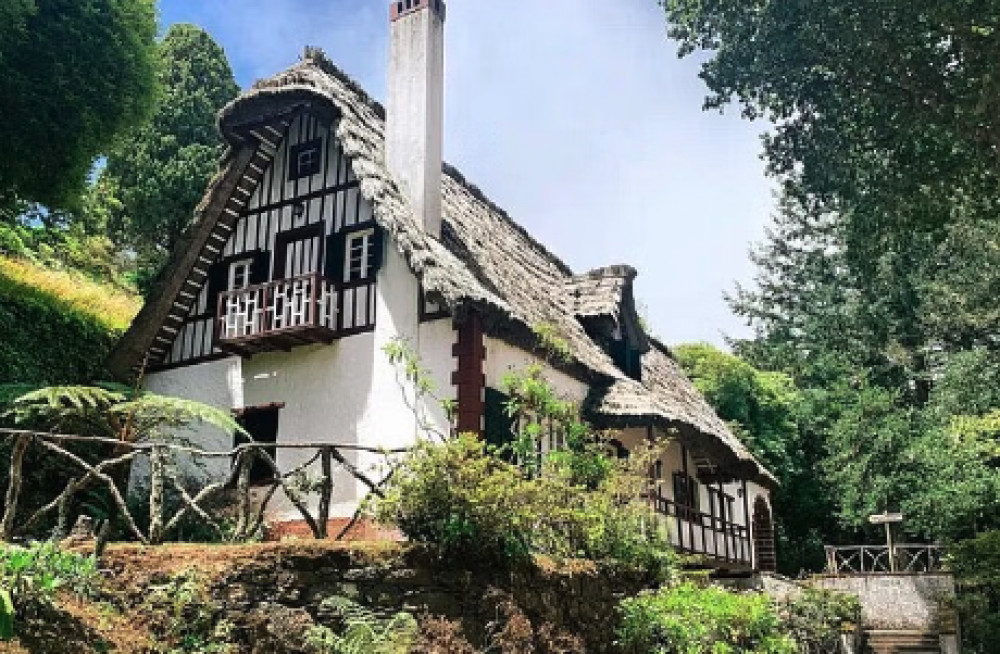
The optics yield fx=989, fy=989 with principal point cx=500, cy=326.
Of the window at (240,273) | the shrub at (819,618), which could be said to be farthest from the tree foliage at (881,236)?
the window at (240,273)

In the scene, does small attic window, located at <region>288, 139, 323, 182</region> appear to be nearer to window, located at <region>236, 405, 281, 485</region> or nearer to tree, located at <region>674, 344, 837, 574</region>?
window, located at <region>236, 405, 281, 485</region>

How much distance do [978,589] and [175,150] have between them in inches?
914

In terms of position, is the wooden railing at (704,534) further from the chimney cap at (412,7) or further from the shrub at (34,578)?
the shrub at (34,578)

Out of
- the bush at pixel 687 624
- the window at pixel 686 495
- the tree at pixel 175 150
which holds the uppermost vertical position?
the tree at pixel 175 150

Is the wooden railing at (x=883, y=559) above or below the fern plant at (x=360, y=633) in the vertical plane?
above

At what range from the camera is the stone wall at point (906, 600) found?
22625mm

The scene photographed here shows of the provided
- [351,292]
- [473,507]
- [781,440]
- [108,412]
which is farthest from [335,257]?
[781,440]

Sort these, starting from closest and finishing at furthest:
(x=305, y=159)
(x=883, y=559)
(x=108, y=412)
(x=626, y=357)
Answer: (x=108, y=412), (x=305, y=159), (x=626, y=357), (x=883, y=559)

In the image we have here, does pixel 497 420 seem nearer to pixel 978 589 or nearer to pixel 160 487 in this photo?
pixel 160 487

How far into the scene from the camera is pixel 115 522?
45.8 feet

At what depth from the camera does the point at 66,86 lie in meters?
15.7

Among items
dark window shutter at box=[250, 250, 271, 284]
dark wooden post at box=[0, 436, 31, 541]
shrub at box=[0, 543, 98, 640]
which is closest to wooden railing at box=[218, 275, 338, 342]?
dark window shutter at box=[250, 250, 271, 284]

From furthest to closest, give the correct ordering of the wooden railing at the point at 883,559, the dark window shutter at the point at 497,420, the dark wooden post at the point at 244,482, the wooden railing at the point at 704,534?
the wooden railing at the point at 883,559, the wooden railing at the point at 704,534, the dark window shutter at the point at 497,420, the dark wooden post at the point at 244,482

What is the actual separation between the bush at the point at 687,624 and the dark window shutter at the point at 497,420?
3.86 m
